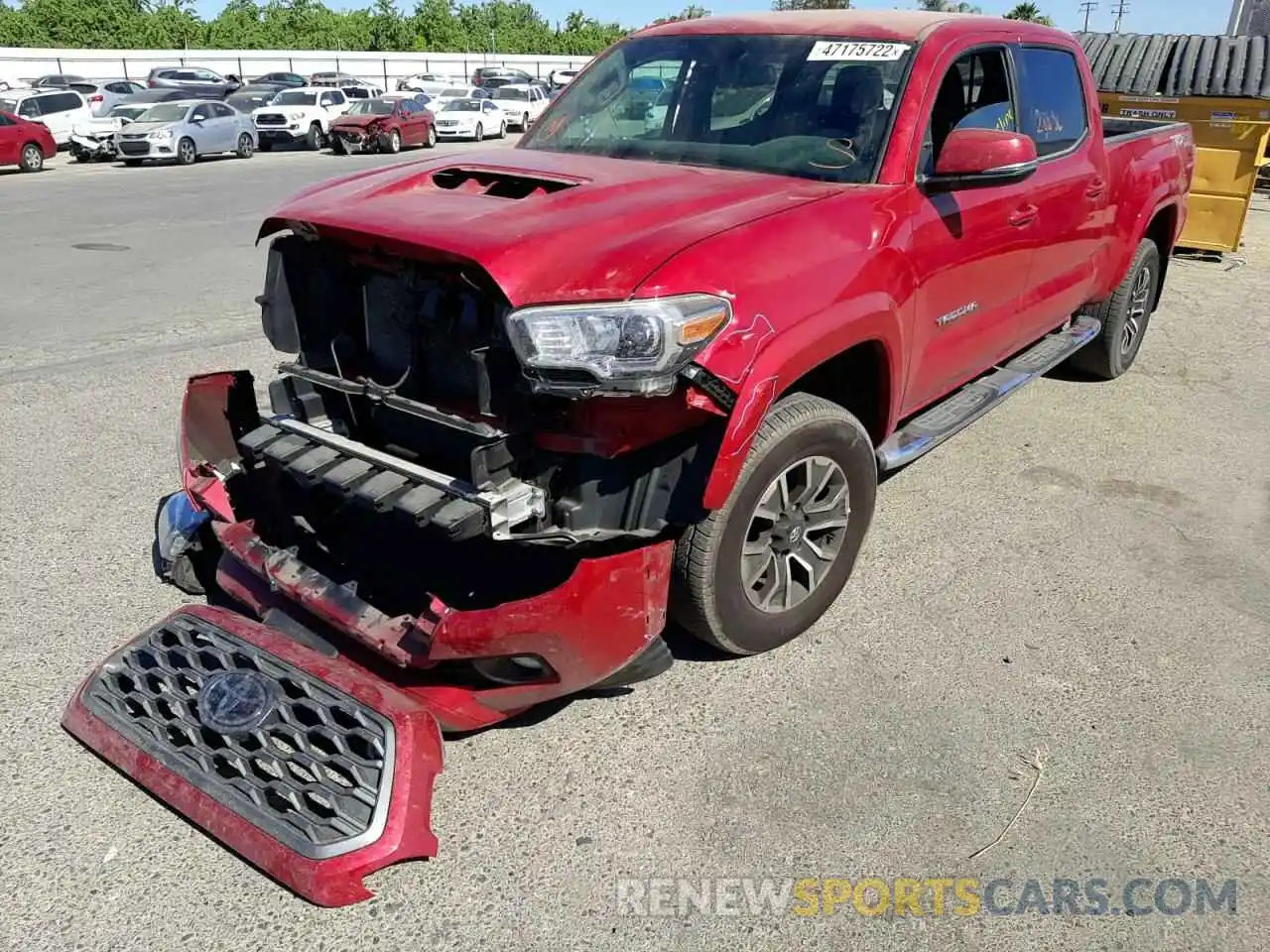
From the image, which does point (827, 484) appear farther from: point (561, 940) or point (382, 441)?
point (561, 940)

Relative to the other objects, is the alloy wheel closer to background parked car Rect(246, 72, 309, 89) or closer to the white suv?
the white suv

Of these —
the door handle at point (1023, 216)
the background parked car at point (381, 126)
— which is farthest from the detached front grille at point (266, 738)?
the background parked car at point (381, 126)

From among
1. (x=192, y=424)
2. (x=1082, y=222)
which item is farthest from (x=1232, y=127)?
(x=192, y=424)

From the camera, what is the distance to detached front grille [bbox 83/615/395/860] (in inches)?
98.4

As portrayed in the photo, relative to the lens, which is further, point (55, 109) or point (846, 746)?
point (55, 109)

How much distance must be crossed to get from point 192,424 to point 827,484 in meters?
2.22

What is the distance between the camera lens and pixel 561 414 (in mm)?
2672

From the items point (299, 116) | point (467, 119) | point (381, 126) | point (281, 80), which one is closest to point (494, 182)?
point (381, 126)

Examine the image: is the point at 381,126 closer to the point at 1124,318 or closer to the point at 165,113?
the point at 165,113

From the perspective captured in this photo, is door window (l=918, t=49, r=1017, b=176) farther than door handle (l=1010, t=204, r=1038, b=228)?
No

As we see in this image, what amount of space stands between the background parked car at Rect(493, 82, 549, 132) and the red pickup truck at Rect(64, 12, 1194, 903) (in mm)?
31313

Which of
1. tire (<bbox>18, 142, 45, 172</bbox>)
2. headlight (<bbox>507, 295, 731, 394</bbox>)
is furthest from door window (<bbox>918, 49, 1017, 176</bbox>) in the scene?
tire (<bbox>18, 142, 45, 172</bbox>)

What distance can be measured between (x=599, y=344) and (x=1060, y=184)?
304 centimetres

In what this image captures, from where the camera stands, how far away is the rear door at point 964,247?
11.8 feet
